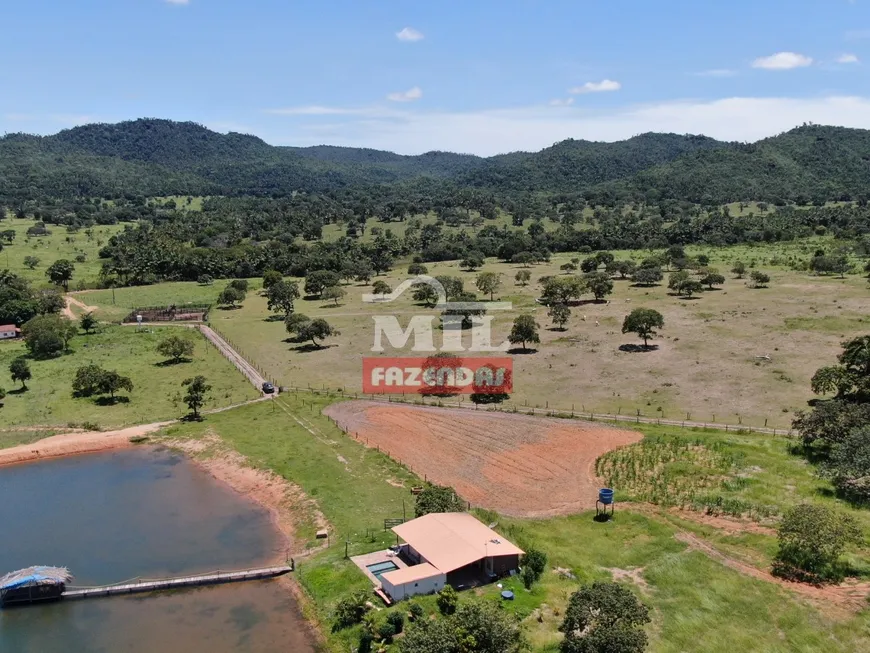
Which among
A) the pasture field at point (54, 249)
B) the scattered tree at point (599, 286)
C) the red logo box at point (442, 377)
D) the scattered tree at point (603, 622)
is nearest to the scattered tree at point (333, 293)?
the red logo box at point (442, 377)

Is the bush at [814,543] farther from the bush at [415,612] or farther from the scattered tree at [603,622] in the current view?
the bush at [415,612]

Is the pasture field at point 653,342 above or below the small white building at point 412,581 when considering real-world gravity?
above

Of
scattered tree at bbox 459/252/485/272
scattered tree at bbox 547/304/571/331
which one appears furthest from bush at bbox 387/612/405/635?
scattered tree at bbox 459/252/485/272

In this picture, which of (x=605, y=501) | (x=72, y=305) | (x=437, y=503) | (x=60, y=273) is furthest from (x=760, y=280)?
(x=60, y=273)

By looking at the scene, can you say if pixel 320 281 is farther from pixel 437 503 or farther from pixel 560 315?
pixel 437 503

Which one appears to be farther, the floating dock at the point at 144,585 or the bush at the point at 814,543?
the floating dock at the point at 144,585

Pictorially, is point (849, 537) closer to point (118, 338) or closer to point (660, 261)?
point (118, 338)

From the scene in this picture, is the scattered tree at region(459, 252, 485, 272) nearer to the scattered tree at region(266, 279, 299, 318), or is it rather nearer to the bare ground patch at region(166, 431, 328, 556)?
the scattered tree at region(266, 279, 299, 318)
